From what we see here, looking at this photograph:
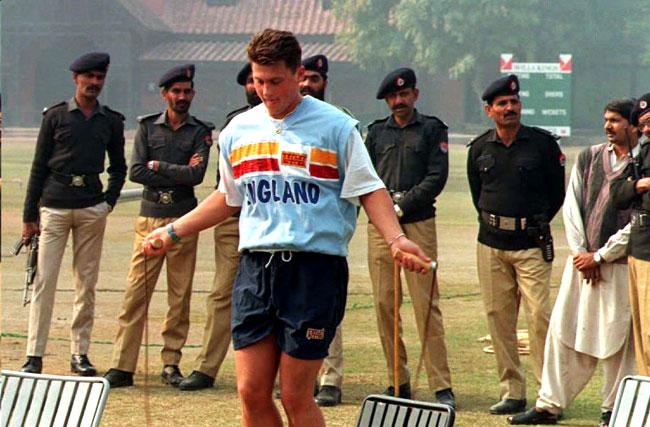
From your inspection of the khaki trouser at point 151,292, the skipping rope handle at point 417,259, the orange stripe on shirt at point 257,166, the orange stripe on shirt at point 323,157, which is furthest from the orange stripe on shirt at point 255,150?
the khaki trouser at point 151,292

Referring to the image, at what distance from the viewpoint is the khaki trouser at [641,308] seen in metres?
7.72

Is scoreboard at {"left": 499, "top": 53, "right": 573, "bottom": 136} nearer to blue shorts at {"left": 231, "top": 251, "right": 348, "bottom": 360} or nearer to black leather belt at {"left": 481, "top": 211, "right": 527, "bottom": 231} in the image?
black leather belt at {"left": 481, "top": 211, "right": 527, "bottom": 231}

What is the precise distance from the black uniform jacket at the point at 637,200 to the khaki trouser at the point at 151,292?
260 cm

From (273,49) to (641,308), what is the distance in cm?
286

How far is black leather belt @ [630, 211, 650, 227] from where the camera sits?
7738 millimetres

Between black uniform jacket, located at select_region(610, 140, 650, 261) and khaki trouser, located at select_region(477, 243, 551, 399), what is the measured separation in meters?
0.74

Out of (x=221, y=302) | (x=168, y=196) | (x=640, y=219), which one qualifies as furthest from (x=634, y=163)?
(x=168, y=196)

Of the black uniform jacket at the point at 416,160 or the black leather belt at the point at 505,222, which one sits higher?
the black uniform jacket at the point at 416,160

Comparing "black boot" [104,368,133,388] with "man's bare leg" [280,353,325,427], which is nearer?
"man's bare leg" [280,353,325,427]

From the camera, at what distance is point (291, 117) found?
19.4 feet

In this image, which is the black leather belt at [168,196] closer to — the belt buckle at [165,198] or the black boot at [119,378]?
the belt buckle at [165,198]

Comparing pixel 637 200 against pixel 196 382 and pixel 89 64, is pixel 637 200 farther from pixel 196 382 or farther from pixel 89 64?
pixel 89 64

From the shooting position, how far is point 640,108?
7762 mm

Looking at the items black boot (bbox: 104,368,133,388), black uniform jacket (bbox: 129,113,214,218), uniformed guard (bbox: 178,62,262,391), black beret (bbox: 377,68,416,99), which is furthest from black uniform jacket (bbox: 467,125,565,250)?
black boot (bbox: 104,368,133,388)
